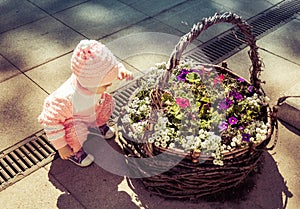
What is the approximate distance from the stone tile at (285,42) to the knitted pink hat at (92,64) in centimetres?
246

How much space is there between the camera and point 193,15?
5.05 metres

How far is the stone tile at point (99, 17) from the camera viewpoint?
4.73 m

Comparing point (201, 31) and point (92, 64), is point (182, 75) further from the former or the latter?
point (92, 64)

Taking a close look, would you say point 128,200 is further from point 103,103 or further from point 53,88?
point 53,88

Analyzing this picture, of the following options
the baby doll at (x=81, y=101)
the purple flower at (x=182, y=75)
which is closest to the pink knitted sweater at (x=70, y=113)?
the baby doll at (x=81, y=101)

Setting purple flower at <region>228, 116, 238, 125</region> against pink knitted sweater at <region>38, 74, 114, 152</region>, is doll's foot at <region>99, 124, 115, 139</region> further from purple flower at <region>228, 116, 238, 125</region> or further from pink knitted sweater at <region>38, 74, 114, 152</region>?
purple flower at <region>228, 116, 238, 125</region>

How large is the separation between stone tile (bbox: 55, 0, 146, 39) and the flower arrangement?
1.60 meters

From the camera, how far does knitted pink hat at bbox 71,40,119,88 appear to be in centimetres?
265

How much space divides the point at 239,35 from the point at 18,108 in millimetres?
2721

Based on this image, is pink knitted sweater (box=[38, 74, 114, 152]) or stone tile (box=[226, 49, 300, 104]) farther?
stone tile (box=[226, 49, 300, 104])

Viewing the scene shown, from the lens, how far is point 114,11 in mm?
5098

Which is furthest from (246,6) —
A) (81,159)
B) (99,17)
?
(81,159)

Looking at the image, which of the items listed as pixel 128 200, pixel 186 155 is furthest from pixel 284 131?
pixel 128 200

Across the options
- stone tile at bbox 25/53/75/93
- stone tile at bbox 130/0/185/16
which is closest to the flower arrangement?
stone tile at bbox 25/53/75/93
